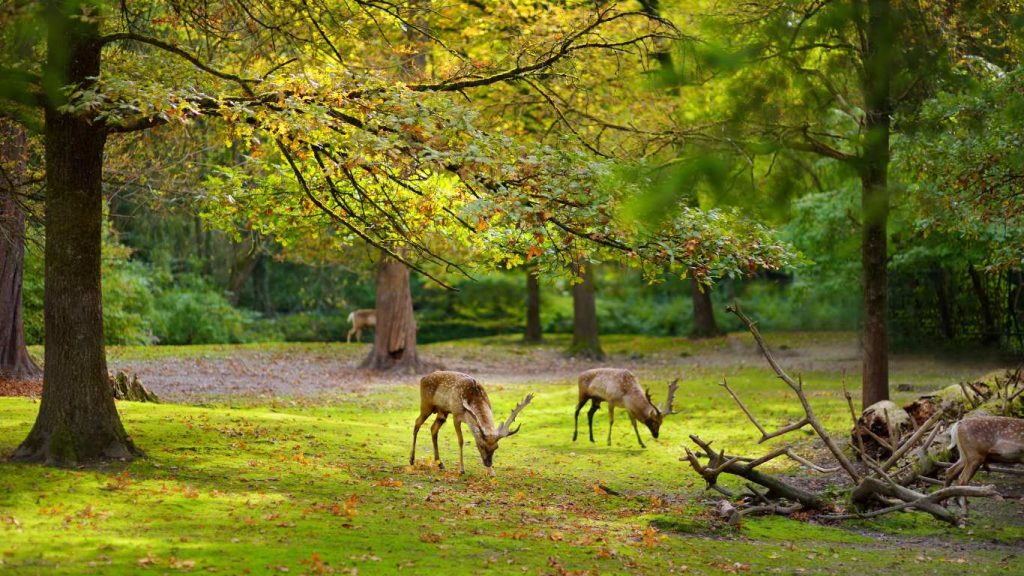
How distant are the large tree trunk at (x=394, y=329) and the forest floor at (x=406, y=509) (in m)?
6.37

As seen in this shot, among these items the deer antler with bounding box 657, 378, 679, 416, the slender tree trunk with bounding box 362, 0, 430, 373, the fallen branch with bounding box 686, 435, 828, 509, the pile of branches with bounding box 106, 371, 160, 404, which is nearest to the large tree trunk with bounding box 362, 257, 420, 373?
the slender tree trunk with bounding box 362, 0, 430, 373

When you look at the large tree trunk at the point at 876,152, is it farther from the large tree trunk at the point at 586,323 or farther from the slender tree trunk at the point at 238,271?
the slender tree trunk at the point at 238,271

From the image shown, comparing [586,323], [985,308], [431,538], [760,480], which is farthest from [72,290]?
[985,308]

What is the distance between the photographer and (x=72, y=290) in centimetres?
1051

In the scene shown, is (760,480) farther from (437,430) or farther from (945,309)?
(945,309)

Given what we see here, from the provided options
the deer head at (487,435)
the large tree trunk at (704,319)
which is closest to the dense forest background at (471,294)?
the large tree trunk at (704,319)

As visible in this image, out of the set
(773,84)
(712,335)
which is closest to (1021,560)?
(773,84)

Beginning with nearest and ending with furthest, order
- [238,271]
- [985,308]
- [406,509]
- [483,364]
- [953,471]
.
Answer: [406,509] → [953,471] → [985,308] → [483,364] → [238,271]

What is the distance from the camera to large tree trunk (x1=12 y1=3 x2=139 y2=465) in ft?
34.4

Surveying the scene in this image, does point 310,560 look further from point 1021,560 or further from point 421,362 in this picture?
point 421,362

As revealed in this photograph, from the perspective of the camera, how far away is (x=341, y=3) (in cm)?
1329

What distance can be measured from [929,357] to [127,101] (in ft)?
71.4

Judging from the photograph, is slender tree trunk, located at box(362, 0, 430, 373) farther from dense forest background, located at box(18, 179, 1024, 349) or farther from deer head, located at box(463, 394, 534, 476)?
deer head, located at box(463, 394, 534, 476)

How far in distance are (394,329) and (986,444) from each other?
53.3 feet
